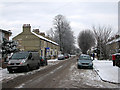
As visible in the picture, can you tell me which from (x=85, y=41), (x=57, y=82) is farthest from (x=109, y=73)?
(x=85, y=41)

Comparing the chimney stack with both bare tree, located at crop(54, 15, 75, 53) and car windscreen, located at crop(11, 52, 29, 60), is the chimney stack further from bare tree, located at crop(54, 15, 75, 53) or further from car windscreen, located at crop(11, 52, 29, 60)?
car windscreen, located at crop(11, 52, 29, 60)

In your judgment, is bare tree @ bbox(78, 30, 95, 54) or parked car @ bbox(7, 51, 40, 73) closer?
parked car @ bbox(7, 51, 40, 73)

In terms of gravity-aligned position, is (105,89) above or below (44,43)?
below

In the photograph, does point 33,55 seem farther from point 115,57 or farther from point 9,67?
point 115,57

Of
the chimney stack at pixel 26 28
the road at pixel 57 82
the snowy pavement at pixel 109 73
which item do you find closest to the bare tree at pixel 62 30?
the chimney stack at pixel 26 28

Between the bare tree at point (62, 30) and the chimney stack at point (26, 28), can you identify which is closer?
the chimney stack at point (26, 28)

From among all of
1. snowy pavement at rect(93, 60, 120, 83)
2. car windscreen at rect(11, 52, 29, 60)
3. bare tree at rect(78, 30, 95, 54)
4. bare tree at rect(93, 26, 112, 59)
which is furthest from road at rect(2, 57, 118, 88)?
bare tree at rect(78, 30, 95, 54)

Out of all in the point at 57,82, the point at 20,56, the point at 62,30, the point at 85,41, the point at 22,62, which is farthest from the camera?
the point at 85,41

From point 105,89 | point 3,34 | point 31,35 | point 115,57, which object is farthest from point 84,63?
point 31,35

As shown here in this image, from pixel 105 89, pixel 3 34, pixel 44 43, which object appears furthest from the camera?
pixel 44 43

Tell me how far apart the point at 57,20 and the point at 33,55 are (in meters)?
42.8

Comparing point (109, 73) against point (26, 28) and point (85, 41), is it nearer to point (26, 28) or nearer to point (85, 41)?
point (26, 28)

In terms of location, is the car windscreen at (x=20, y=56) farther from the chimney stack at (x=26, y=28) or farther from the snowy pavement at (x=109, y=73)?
the chimney stack at (x=26, y=28)

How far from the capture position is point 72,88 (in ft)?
27.1
